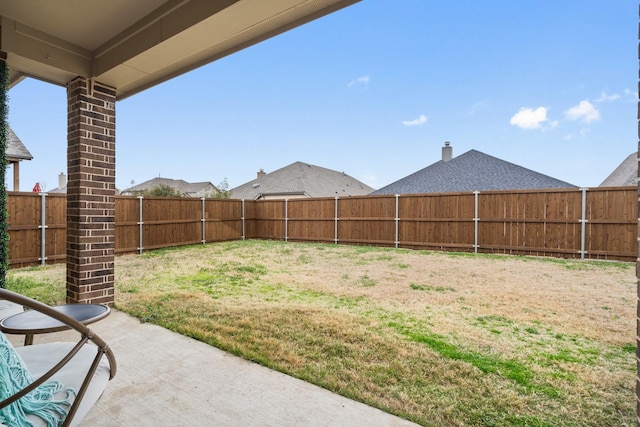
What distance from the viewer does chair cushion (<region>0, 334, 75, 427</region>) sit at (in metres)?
1.07

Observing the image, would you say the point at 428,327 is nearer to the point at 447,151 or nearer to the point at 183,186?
the point at 447,151

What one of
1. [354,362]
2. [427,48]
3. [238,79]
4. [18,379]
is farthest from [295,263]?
[238,79]

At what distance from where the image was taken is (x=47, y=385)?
1.27 meters

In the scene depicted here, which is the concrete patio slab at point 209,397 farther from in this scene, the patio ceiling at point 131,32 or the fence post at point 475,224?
the fence post at point 475,224

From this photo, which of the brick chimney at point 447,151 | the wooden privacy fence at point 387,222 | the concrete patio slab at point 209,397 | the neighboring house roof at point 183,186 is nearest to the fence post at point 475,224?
the wooden privacy fence at point 387,222

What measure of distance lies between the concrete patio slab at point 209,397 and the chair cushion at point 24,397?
0.77m

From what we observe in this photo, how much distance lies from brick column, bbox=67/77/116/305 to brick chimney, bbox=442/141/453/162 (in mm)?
18110

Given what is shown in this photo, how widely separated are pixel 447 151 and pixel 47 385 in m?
20.2

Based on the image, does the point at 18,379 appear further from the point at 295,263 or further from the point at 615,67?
the point at 615,67

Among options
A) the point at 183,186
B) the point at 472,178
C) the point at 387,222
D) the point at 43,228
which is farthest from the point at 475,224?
the point at 183,186

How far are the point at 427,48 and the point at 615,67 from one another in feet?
21.5

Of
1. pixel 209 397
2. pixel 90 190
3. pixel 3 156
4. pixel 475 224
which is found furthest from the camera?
pixel 475 224

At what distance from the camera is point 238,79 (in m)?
19.2

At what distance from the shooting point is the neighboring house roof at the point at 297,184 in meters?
22.9
